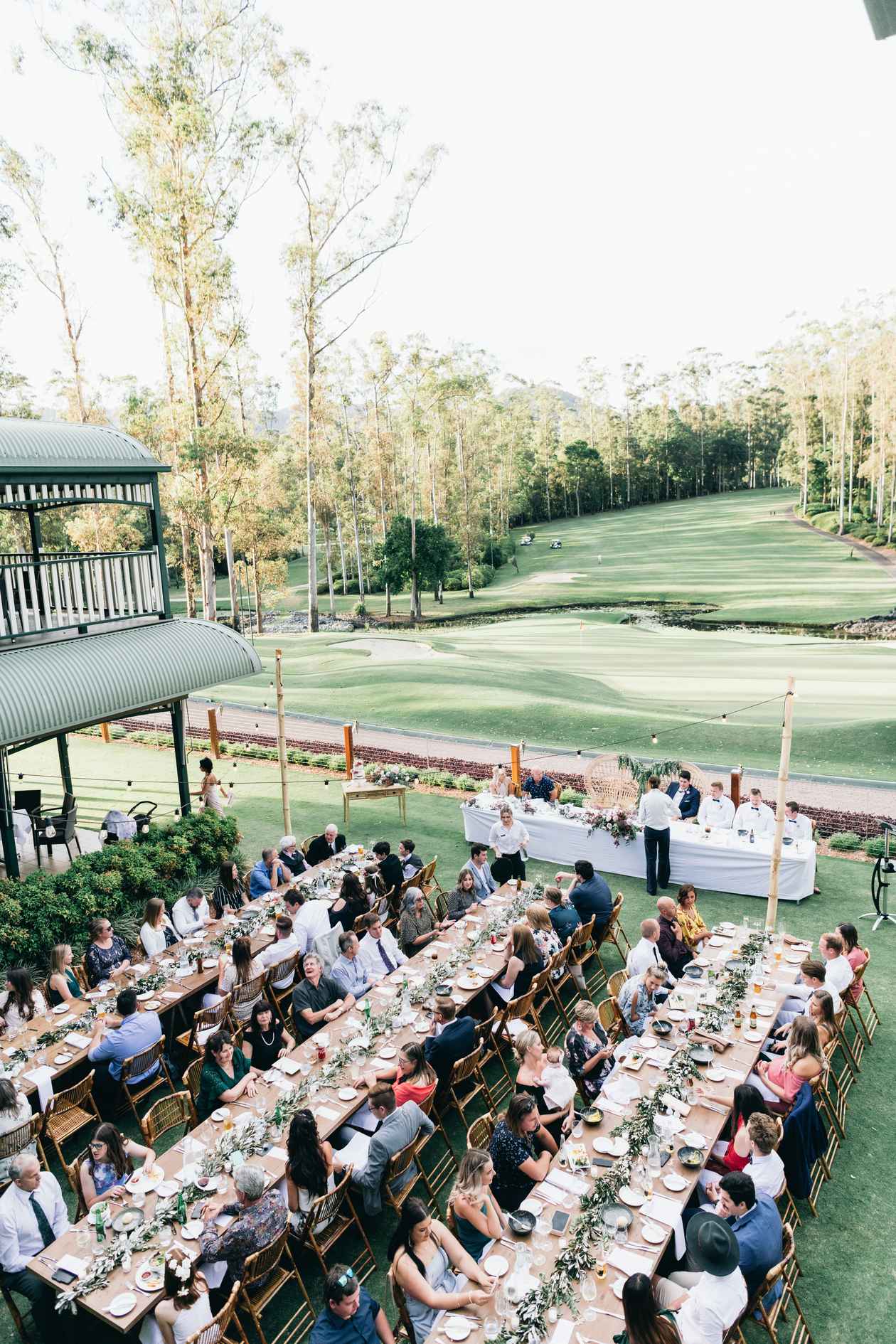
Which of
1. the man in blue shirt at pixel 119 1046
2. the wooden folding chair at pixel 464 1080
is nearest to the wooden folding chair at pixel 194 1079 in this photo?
the man in blue shirt at pixel 119 1046

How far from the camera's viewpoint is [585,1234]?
565cm

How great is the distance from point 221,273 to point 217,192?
326 centimetres

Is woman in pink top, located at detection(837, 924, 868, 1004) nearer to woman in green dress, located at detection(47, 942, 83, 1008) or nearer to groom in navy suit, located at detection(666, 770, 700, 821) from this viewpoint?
groom in navy suit, located at detection(666, 770, 700, 821)

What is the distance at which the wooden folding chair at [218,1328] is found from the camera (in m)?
5.26

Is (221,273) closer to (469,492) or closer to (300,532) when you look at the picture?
(469,492)

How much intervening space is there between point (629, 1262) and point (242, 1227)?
2.60m

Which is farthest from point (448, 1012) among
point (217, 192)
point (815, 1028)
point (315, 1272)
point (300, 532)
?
point (300, 532)

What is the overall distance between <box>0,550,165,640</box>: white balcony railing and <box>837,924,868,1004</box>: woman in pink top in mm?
11060

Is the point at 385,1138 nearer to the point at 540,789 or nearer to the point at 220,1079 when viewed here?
the point at 220,1079

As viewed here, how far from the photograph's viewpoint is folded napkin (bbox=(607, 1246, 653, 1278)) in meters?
5.39

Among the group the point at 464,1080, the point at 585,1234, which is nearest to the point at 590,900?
the point at 464,1080

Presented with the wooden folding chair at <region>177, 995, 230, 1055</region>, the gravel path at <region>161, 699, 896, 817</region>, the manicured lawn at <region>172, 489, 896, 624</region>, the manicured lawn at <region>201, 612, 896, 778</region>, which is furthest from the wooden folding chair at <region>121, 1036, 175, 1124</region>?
the manicured lawn at <region>172, 489, 896, 624</region>

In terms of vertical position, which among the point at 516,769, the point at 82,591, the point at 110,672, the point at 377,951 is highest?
the point at 82,591

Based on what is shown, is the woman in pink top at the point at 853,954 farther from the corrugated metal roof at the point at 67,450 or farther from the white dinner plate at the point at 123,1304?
the corrugated metal roof at the point at 67,450
